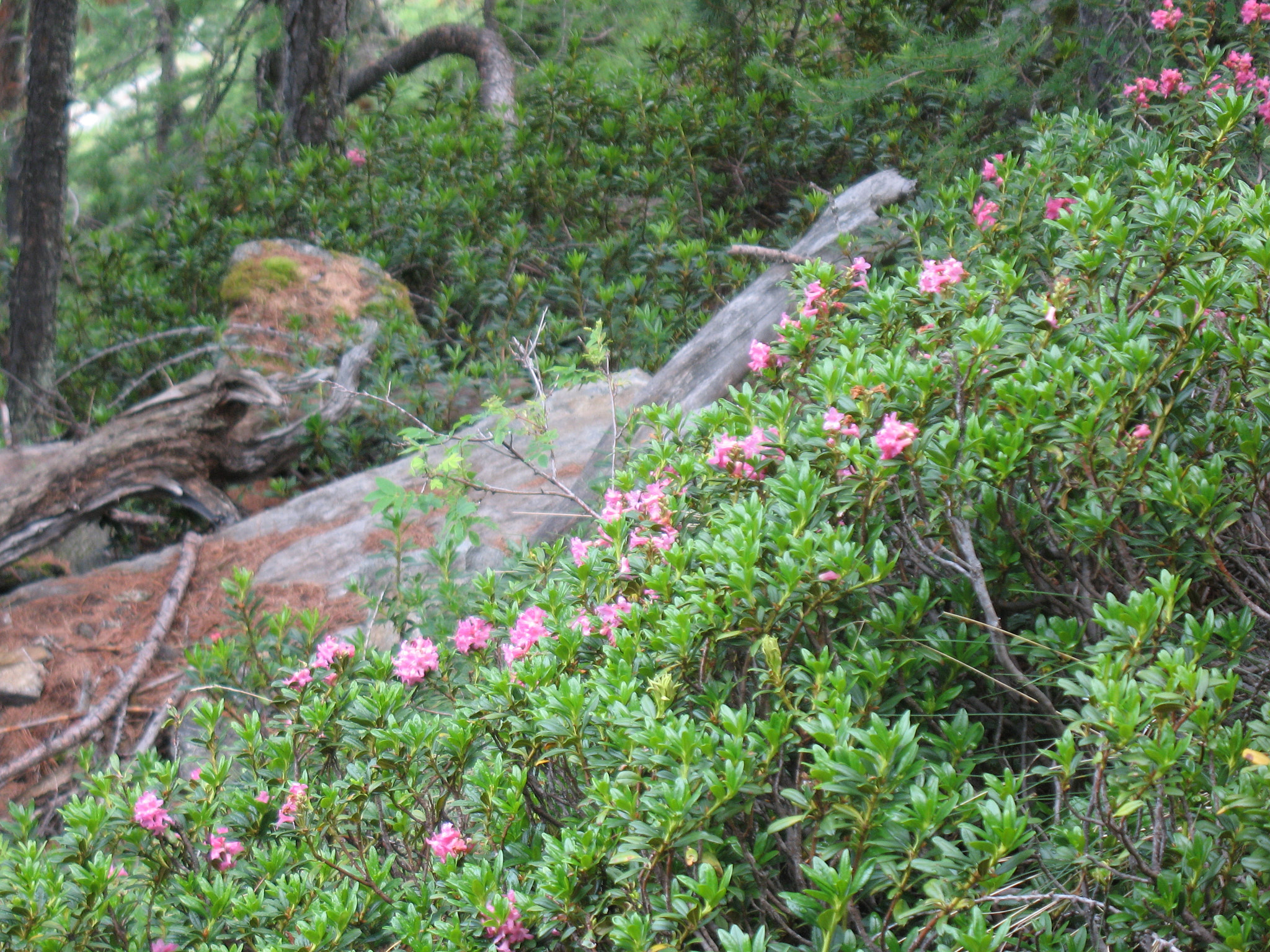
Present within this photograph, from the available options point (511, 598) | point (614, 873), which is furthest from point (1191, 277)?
point (511, 598)

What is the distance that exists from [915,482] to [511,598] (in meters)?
1.35

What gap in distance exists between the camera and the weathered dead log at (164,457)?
4973 mm

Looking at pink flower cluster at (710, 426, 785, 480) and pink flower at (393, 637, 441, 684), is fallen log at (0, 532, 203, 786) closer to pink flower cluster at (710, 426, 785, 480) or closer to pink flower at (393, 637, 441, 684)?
pink flower at (393, 637, 441, 684)

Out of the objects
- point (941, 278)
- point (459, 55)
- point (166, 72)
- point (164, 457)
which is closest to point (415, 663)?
point (941, 278)

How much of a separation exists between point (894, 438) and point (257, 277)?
6.74m

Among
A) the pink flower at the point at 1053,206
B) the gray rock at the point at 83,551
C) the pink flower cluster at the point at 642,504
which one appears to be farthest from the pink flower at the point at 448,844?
the gray rock at the point at 83,551

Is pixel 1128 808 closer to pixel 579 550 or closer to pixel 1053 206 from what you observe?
pixel 579 550

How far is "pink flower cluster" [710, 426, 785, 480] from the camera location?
2117 millimetres

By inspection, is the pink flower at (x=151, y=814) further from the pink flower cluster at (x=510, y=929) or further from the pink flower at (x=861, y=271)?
the pink flower at (x=861, y=271)

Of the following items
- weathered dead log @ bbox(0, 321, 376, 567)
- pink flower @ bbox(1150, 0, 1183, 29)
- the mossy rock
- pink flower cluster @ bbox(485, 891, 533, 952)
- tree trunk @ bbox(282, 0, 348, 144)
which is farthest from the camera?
tree trunk @ bbox(282, 0, 348, 144)

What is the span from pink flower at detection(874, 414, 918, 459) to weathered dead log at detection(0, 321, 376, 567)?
4114 millimetres

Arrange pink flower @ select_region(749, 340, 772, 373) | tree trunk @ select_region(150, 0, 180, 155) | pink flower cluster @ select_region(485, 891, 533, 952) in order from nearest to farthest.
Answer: pink flower cluster @ select_region(485, 891, 533, 952) → pink flower @ select_region(749, 340, 772, 373) → tree trunk @ select_region(150, 0, 180, 155)

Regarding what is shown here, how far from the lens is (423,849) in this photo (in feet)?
6.67

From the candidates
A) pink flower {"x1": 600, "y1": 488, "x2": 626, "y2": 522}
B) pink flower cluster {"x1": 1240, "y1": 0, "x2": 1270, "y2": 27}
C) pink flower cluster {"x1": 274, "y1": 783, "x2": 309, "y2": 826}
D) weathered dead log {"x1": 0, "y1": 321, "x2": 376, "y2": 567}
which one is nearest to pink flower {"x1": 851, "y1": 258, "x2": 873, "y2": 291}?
pink flower {"x1": 600, "y1": 488, "x2": 626, "y2": 522}
